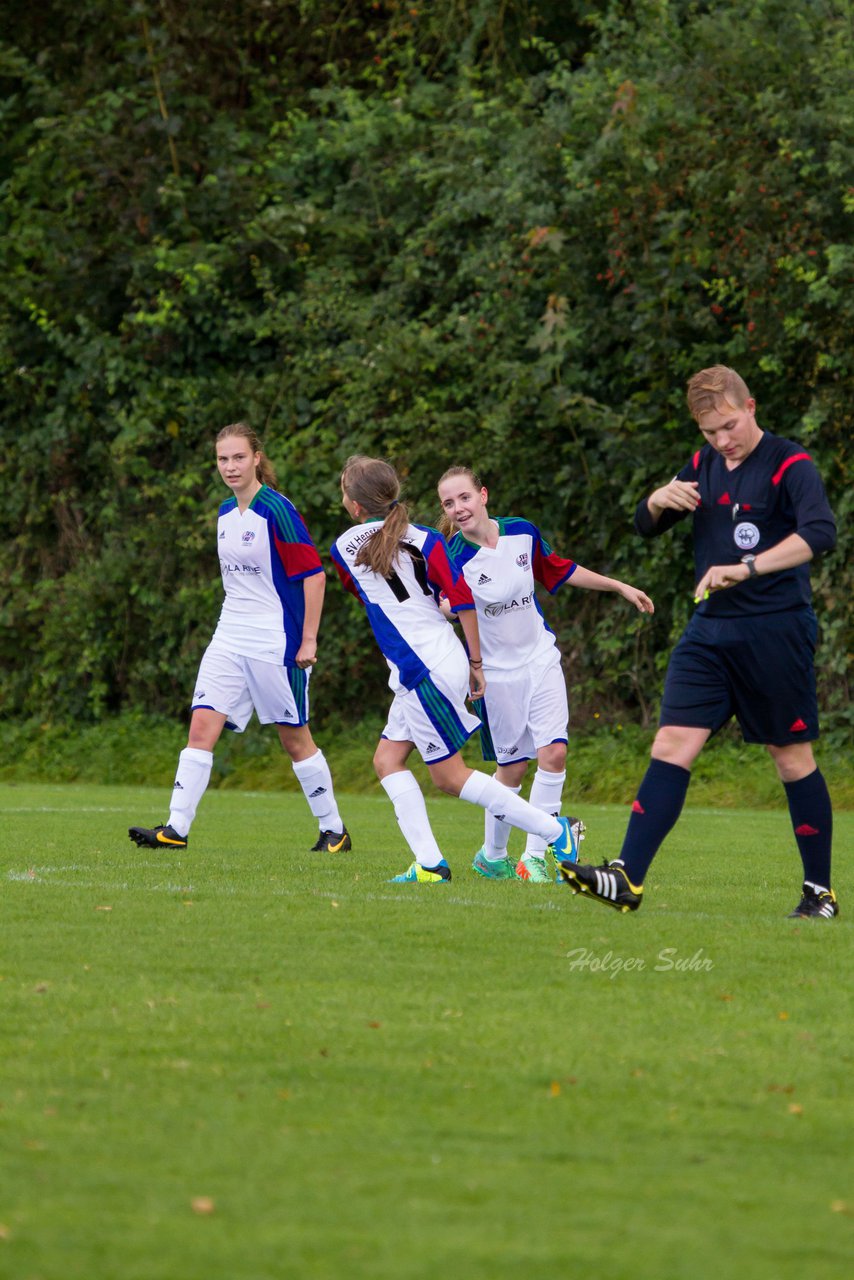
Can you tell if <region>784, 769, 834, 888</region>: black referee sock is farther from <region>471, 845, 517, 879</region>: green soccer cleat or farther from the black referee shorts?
<region>471, 845, 517, 879</region>: green soccer cleat

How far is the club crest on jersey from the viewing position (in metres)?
6.79

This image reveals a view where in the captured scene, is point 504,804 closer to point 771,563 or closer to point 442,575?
point 442,575

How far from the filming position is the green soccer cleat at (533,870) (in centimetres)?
874

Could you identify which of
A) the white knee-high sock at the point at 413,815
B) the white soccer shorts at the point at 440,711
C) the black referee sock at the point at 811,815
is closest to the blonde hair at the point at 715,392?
the black referee sock at the point at 811,815

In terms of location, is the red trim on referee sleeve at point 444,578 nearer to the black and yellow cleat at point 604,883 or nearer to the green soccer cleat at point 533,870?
the green soccer cleat at point 533,870

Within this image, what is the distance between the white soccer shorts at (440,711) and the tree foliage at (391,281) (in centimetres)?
773

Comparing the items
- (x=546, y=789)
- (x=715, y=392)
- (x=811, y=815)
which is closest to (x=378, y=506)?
(x=546, y=789)

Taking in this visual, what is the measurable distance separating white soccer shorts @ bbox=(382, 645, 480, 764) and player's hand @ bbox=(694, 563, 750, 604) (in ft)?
6.07

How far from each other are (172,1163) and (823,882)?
4.04 metres

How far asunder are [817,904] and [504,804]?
4.95ft

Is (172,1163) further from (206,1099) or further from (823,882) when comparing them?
(823,882)

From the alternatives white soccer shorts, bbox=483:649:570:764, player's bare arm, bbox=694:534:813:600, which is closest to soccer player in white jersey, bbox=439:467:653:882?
white soccer shorts, bbox=483:649:570:764

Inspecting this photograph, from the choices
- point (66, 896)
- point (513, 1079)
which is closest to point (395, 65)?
point (66, 896)

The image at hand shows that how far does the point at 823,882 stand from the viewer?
23.3ft
